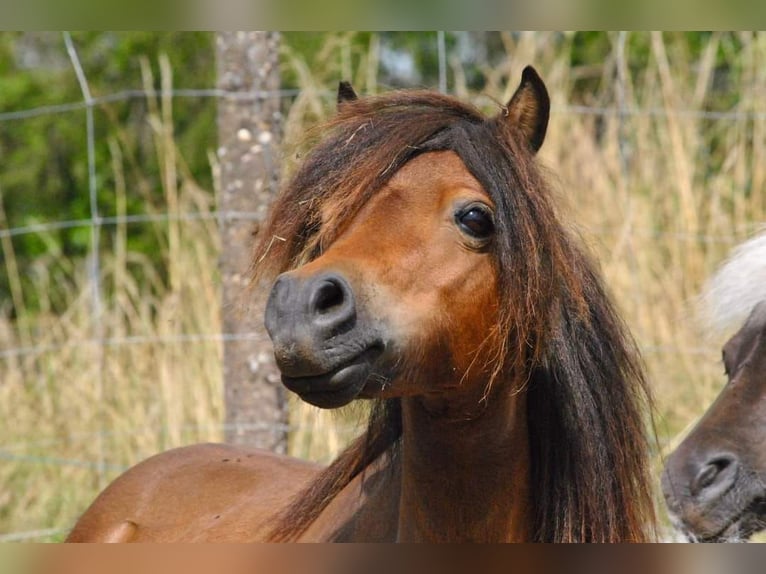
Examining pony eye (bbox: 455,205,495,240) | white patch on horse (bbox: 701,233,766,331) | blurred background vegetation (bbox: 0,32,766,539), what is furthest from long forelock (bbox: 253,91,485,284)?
blurred background vegetation (bbox: 0,32,766,539)

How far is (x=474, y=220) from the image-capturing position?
85.0 inches

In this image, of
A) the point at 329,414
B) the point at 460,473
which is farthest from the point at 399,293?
the point at 329,414

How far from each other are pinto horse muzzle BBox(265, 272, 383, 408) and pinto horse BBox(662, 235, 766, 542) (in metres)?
1.98

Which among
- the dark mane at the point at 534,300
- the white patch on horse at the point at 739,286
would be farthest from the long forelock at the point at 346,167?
the white patch on horse at the point at 739,286

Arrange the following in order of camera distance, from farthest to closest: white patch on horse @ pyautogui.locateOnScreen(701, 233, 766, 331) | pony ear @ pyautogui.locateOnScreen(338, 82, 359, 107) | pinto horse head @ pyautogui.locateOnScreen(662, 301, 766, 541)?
white patch on horse @ pyautogui.locateOnScreen(701, 233, 766, 331), pinto horse head @ pyautogui.locateOnScreen(662, 301, 766, 541), pony ear @ pyautogui.locateOnScreen(338, 82, 359, 107)

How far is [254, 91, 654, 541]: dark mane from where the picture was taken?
7.19 ft

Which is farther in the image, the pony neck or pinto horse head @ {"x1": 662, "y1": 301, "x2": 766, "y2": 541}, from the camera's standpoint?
pinto horse head @ {"x1": 662, "y1": 301, "x2": 766, "y2": 541}

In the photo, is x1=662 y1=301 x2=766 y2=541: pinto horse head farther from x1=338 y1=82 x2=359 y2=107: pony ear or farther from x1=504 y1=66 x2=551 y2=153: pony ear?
x1=338 y1=82 x2=359 y2=107: pony ear

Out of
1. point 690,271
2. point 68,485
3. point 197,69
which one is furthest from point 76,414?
point 197,69

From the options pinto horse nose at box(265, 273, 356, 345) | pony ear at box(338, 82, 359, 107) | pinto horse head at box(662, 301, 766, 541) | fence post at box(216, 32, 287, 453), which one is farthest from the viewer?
fence post at box(216, 32, 287, 453)

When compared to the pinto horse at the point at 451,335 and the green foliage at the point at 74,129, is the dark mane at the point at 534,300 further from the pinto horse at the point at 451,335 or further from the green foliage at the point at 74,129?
the green foliage at the point at 74,129

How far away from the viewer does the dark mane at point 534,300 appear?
2191 mm

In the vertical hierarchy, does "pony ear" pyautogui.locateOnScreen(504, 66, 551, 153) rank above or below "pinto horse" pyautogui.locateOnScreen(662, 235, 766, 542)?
above

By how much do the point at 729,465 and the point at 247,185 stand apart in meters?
2.47
